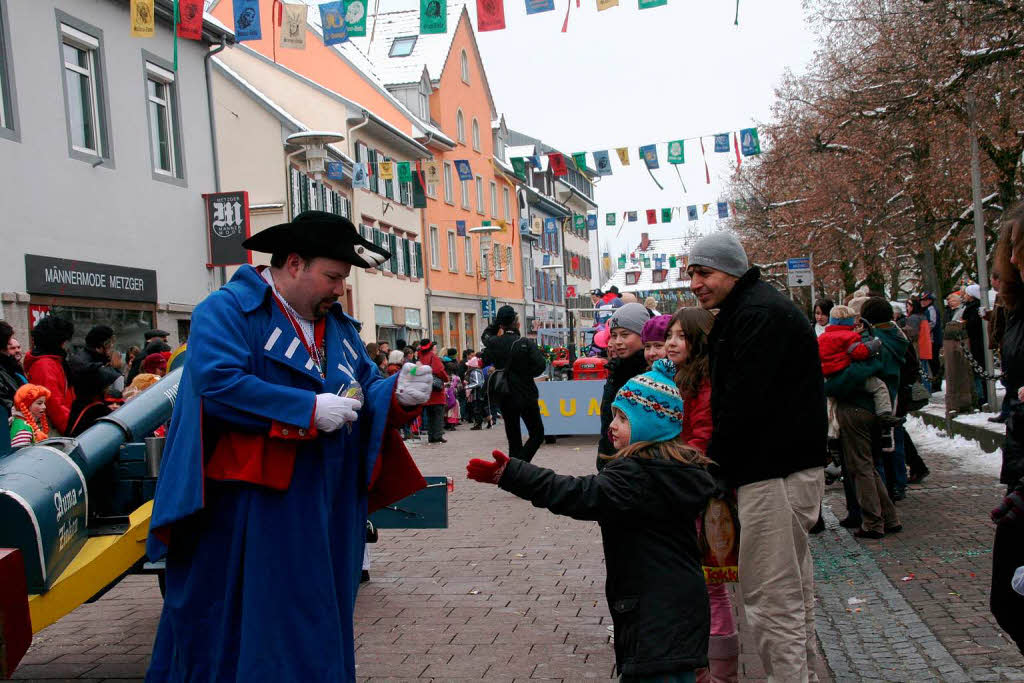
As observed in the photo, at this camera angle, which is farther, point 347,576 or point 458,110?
point 458,110

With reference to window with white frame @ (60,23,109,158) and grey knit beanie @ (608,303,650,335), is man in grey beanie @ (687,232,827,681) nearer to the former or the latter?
grey knit beanie @ (608,303,650,335)

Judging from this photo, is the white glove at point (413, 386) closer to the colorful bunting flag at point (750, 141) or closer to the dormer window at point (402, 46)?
the colorful bunting flag at point (750, 141)

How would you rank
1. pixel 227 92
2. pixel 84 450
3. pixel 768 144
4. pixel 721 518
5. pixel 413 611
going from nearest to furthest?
pixel 721 518 < pixel 84 450 < pixel 413 611 < pixel 227 92 < pixel 768 144

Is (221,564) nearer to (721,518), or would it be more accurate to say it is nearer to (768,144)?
(721,518)

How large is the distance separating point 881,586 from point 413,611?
2.83 m

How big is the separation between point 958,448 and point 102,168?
12.8 metres

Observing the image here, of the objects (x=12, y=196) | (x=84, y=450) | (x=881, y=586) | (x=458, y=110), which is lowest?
(x=881, y=586)

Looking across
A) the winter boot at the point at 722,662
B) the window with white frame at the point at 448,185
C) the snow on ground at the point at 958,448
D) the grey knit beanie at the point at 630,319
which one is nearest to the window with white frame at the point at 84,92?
the grey knit beanie at the point at 630,319

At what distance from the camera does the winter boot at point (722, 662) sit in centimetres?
452

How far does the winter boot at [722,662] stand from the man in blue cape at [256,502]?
169cm

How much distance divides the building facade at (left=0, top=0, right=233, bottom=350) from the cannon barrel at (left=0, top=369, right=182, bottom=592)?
33.0ft

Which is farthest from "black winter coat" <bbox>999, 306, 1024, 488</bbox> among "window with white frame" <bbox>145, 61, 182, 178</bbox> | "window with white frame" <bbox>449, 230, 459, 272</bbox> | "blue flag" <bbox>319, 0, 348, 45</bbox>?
"window with white frame" <bbox>449, 230, 459, 272</bbox>

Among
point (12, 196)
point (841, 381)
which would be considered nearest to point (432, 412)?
point (12, 196)

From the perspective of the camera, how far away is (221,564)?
3.38 metres
